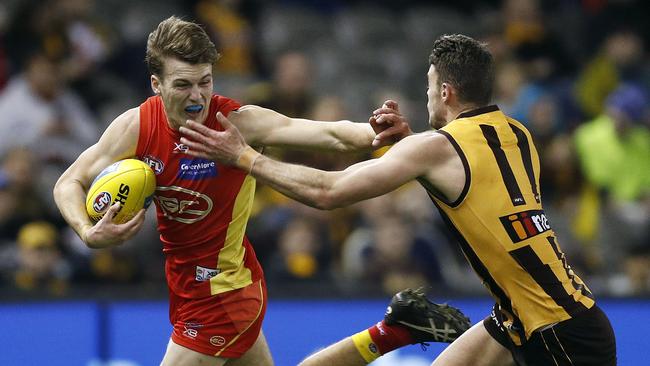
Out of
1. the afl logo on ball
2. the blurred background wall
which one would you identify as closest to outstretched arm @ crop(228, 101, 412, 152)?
the afl logo on ball

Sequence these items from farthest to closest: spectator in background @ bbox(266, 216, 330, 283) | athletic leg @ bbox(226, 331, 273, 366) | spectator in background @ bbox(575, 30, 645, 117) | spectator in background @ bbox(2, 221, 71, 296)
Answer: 1. spectator in background @ bbox(575, 30, 645, 117)
2. spectator in background @ bbox(266, 216, 330, 283)
3. spectator in background @ bbox(2, 221, 71, 296)
4. athletic leg @ bbox(226, 331, 273, 366)

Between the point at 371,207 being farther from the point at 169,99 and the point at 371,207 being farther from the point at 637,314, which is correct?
the point at 169,99

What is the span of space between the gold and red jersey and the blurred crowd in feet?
9.18

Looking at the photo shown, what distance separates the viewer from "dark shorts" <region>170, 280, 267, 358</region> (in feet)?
21.7

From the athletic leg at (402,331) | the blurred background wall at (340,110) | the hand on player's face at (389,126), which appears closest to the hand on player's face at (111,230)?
the hand on player's face at (389,126)

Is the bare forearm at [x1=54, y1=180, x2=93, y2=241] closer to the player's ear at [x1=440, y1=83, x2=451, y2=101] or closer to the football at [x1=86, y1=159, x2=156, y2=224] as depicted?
the football at [x1=86, y1=159, x2=156, y2=224]

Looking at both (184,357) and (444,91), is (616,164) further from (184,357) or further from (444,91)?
(184,357)

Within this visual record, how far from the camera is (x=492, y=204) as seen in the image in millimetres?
5922

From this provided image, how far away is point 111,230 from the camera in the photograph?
6020mm

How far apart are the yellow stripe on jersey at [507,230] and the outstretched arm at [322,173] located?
16cm

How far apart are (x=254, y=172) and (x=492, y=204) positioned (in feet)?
3.83

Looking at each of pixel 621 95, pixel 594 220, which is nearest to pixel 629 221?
pixel 594 220

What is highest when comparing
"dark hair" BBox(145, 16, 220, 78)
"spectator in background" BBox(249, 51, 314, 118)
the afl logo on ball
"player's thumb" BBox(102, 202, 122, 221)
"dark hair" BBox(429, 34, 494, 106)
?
"spectator in background" BBox(249, 51, 314, 118)

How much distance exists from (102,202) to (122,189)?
0.14m
